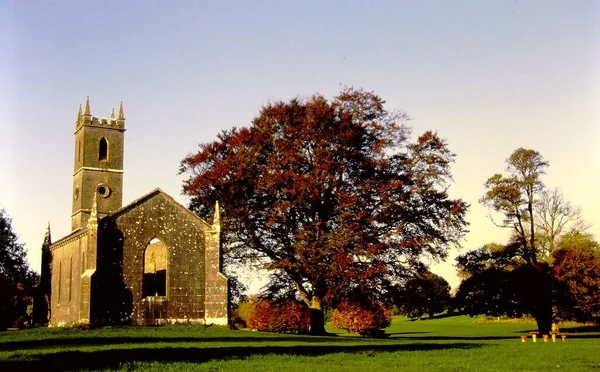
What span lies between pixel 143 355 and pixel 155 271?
78.4ft

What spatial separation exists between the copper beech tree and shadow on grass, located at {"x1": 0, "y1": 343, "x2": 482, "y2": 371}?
14408mm

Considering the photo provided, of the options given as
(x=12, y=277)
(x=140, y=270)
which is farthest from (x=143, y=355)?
(x=12, y=277)

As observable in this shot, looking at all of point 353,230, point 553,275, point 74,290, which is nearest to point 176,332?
point 74,290

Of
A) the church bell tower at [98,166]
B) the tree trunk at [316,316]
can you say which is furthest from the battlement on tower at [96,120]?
the tree trunk at [316,316]

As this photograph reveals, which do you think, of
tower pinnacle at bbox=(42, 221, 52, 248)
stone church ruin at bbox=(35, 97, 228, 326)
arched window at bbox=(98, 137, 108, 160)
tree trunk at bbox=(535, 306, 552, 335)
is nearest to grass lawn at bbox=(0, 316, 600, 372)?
stone church ruin at bbox=(35, 97, 228, 326)

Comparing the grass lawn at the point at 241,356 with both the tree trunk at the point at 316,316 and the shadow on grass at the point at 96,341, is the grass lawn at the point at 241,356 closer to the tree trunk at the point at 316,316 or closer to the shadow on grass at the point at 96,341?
the shadow on grass at the point at 96,341

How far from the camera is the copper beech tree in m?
43.3

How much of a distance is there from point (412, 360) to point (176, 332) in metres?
15.6

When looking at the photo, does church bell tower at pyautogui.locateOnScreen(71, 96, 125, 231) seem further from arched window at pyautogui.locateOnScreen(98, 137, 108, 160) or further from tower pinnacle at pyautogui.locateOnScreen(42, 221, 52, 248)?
tower pinnacle at pyautogui.locateOnScreen(42, 221, 52, 248)

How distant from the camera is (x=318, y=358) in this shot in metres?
24.4

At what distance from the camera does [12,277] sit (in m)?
63.7

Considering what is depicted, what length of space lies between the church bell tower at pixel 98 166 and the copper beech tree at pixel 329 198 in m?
9.43

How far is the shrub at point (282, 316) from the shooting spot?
48.3m

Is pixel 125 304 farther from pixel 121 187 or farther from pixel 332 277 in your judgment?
pixel 121 187
